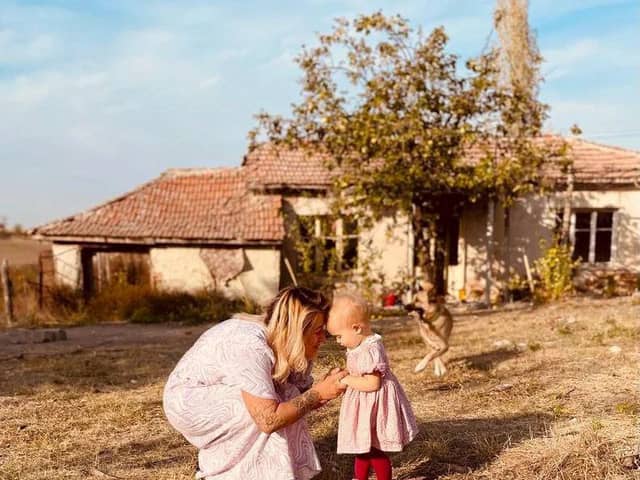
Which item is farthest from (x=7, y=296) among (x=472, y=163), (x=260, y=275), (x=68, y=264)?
(x=472, y=163)

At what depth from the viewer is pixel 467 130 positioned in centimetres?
1230

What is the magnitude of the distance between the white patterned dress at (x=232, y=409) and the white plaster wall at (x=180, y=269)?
40.1 ft

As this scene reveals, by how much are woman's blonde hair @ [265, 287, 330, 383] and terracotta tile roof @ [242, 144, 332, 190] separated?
39.1 feet

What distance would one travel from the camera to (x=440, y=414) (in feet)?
17.9

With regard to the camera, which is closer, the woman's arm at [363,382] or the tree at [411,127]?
→ the woman's arm at [363,382]

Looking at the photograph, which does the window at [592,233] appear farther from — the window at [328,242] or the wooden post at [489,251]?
the window at [328,242]

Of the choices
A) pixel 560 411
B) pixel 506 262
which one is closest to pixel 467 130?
pixel 506 262

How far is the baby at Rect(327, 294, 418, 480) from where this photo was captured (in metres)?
3.47

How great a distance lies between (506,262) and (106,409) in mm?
12005

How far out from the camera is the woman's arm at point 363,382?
3.44 metres

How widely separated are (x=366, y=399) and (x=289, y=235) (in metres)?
11.7

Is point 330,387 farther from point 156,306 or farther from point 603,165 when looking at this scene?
point 603,165

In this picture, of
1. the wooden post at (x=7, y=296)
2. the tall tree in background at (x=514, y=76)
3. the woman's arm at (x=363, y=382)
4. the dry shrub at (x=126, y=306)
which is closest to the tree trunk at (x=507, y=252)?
the tall tree in background at (x=514, y=76)

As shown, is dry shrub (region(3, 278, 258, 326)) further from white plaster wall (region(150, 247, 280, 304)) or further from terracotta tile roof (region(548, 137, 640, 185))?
terracotta tile roof (region(548, 137, 640, 185))
